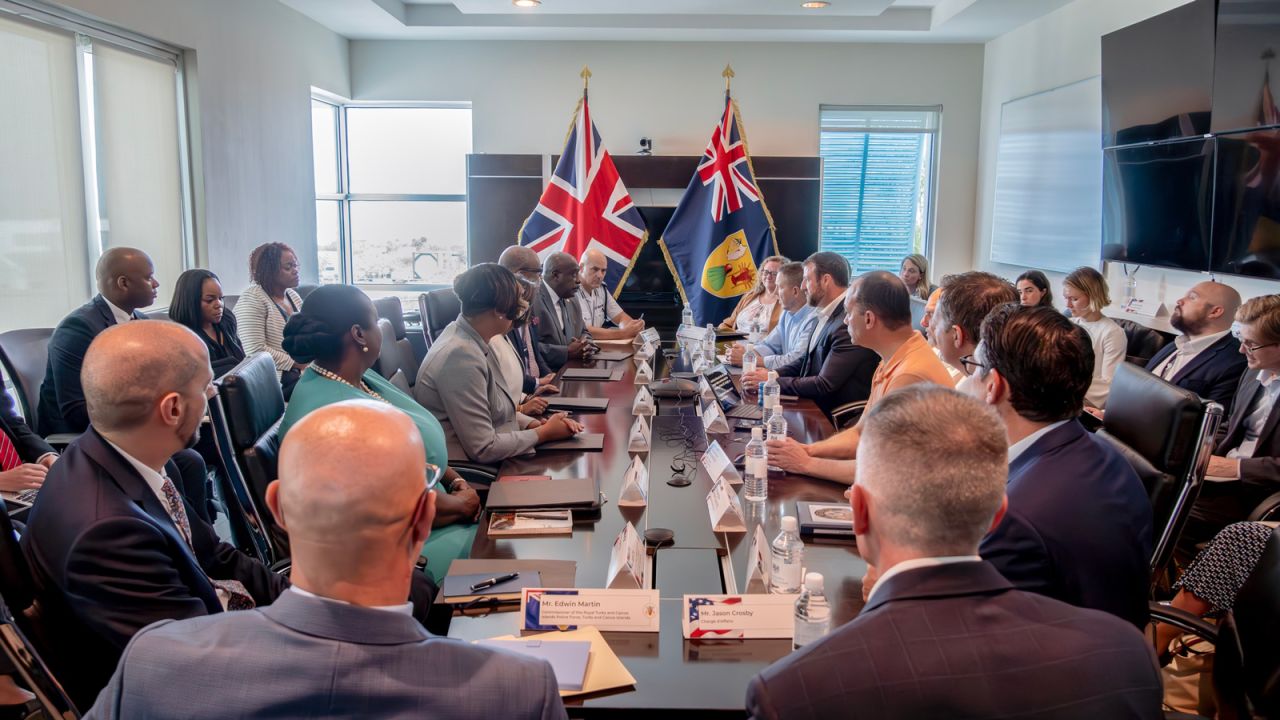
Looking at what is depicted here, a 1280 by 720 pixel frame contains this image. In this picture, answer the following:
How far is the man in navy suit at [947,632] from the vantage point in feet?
3.30

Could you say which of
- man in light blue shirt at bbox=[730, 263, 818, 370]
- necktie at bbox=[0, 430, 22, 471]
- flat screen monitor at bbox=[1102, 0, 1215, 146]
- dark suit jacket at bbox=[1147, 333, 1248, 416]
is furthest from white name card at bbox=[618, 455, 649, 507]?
flat screen monitor at bbox=[1102, 0, 1215, 146]

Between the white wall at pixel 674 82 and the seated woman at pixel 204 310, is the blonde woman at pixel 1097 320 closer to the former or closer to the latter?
the white wall at pixel 674 82

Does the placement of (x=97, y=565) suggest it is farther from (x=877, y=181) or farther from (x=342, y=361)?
(x=877, y=181)

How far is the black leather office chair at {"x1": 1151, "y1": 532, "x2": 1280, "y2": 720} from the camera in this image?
161 centimetres

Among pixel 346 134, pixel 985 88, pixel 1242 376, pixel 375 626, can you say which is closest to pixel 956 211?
pixel 985 88

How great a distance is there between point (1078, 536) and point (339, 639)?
1.22 m

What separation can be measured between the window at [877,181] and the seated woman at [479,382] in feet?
17.9

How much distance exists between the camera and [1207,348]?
13.0ft

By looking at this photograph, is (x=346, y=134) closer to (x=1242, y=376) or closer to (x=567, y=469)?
(x=567, y=469)

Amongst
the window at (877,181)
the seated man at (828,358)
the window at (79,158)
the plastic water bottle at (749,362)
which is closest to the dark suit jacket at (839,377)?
the seated man at (828,358)

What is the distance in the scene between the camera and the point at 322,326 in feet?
7.91

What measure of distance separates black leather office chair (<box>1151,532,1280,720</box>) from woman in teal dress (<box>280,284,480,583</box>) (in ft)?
6.07

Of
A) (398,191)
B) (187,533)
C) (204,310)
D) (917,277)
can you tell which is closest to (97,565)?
(187,533)

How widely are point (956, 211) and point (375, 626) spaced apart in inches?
316
